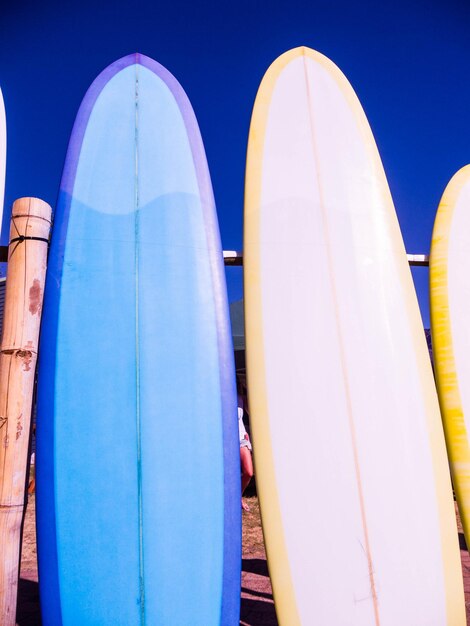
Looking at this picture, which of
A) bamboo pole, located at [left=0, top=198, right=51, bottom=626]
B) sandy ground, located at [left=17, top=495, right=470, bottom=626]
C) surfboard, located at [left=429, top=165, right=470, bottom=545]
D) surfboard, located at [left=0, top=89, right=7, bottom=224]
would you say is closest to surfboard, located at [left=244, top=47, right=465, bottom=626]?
surfboard, located at [left=429, top=165, right=470, bottom=545]

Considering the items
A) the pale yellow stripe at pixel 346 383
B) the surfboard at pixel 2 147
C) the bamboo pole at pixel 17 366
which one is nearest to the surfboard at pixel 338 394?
the pale yellow stripe at pixel 346 383

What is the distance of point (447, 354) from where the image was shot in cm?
193

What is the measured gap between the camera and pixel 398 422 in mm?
1684

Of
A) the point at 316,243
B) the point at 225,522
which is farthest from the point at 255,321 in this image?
the point at 225,522

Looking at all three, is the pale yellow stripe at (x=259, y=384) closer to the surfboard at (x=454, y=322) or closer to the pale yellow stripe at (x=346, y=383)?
the pale yellow stripe at (x=346, y=383)

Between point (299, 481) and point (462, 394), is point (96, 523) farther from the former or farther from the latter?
point (462, 394)

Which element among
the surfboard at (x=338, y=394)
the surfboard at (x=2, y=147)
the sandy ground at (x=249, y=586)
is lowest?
the sandy ground at (x=249, y=586)

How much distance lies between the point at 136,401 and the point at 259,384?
16.9 inches

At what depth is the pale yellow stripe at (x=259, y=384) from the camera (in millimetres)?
1512

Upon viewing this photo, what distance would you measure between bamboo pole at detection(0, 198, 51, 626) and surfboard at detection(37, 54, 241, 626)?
0.07 m

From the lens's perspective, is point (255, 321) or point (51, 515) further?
point (255, 321)

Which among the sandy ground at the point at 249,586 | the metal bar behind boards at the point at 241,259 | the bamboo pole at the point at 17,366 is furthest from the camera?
the sandy ground at the point at 249,586

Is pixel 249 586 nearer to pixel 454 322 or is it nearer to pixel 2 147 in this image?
pixel 454 322

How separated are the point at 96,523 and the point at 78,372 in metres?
0.47
